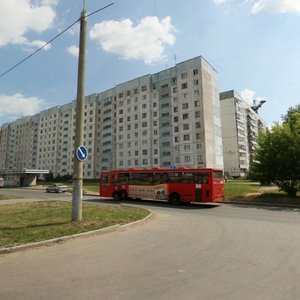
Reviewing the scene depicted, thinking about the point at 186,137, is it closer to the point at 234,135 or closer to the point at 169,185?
the point at 234,135

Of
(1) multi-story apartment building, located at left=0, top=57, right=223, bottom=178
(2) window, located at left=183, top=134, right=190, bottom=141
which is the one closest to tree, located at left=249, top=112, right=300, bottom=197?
(1) multi-story apartment building, located at left=0, top=57, right=223, bottom=178

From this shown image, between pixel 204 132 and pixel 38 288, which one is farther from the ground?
pixel 204 132

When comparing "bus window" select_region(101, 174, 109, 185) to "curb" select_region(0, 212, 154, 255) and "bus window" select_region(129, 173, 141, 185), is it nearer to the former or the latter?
A: "bus window" select_region(129, 173, 141, 185)

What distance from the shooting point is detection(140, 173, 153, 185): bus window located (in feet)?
76.7

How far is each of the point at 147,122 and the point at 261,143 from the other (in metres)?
53.2

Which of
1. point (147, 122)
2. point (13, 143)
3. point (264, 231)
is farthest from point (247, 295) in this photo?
point (13, 143)

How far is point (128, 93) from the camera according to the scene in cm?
8188

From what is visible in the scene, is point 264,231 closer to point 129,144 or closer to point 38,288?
point 38,288

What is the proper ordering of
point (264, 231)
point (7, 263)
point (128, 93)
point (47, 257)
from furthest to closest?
point (128, 93), point (264, 231), point (47, 257), point (7, 263)

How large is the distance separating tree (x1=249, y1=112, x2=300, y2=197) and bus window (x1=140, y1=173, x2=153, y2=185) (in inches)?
341

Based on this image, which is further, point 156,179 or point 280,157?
point 156,179

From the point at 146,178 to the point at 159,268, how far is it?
699 inches

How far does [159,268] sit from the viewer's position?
5855 millimetres

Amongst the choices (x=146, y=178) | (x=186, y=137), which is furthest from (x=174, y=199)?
(x=186, y=137)
